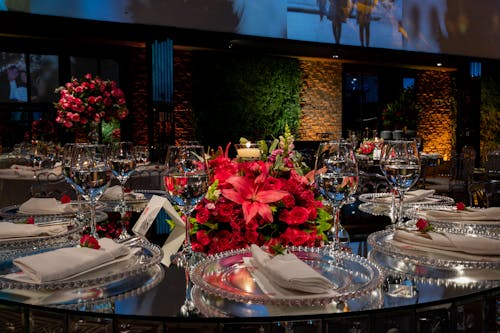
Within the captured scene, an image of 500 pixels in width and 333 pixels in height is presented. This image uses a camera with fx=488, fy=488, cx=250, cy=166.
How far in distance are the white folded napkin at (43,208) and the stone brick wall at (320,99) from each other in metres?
10.5

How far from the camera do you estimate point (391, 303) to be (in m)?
0.84

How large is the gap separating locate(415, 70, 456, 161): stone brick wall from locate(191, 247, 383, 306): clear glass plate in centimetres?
1366

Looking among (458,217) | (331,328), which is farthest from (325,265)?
(458,217)

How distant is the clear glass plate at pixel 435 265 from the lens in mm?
998

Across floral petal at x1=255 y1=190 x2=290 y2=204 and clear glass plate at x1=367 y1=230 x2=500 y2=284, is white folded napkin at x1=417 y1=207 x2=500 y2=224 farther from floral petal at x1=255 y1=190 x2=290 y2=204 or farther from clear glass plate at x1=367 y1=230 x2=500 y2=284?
floral petal at x1=255 y1=190 x2=290 y2=204

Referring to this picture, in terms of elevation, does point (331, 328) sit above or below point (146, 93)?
below

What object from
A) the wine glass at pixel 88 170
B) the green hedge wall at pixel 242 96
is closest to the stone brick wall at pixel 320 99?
the green hedge wall at pixel 242 96

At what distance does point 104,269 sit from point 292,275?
403mm

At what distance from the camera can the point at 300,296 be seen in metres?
0.79

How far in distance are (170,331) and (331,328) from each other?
11.2 inches

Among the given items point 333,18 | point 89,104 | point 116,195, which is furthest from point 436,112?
point 116,195

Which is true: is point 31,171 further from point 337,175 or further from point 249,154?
point 337,175

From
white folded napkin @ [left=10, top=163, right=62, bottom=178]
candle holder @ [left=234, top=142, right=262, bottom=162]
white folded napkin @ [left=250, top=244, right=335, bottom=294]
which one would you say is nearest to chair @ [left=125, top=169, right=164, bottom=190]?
white folded napkin @ [left=10, top=163, right=62, bottom=178]

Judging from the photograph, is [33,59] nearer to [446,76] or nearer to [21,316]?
[21,316]
